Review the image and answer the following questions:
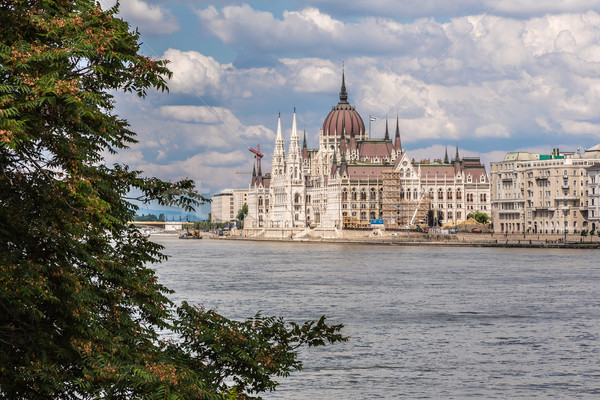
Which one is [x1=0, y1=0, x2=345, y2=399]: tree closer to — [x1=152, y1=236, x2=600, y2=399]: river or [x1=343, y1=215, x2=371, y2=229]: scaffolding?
[x1=152, y1=236, x2=600, y2=399]: river

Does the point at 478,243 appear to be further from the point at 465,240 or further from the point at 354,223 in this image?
the point at 354,223

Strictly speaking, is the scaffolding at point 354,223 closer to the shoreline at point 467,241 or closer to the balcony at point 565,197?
the shoreline at point 467,241

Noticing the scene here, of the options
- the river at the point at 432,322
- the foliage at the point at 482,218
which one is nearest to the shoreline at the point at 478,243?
the foliage at the point at 482,218

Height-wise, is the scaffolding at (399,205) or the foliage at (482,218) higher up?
the scaffolding at (399,205)

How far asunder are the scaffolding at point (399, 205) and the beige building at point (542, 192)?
2457 cm

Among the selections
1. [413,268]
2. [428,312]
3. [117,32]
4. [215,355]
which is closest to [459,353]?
[428,312]

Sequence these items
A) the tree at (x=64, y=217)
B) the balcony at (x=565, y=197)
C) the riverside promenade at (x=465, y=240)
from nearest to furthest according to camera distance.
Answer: the tree at (x=64, y=217) < the riverside promenade at (x=465, y=240) < the balcony at (x=565, y=197)

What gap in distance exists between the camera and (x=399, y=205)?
181 metres

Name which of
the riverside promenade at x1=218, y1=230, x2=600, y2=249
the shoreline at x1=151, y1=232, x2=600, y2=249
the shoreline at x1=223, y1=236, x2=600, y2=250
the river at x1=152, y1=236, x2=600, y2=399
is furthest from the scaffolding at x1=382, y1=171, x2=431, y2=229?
the river at x1=152, y1=236, x2=600, y2=399

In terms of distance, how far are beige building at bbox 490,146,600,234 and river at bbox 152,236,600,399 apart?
63516mm

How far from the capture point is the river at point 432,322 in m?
25.2

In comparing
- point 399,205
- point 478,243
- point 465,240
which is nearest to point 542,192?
point 465,240

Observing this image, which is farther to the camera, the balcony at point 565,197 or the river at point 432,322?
the balcony at point 565,197

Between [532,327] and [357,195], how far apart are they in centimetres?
14921
